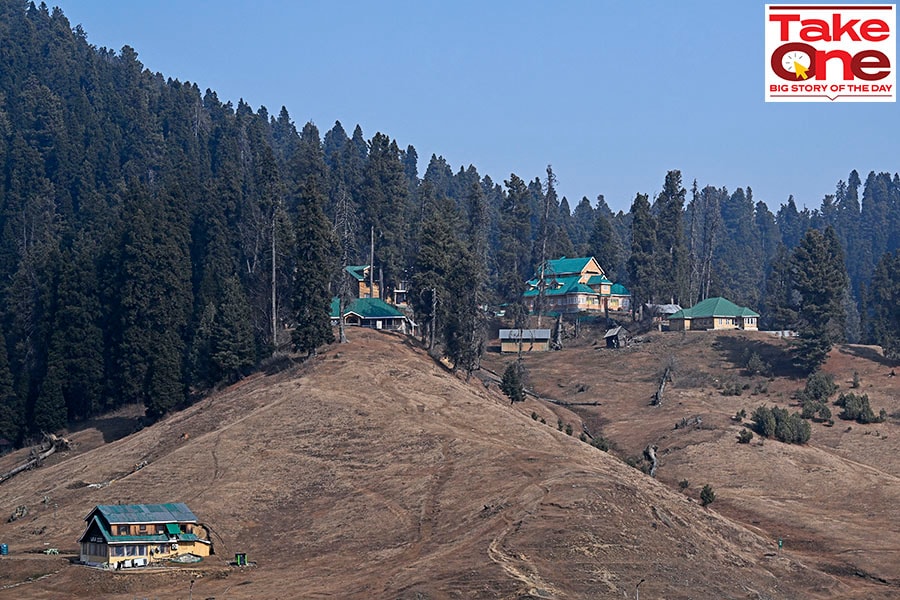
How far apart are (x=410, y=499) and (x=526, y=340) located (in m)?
69.9

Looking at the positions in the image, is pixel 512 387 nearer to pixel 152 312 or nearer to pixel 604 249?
pixel 152 312

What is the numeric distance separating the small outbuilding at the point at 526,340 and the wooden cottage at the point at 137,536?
74362mm

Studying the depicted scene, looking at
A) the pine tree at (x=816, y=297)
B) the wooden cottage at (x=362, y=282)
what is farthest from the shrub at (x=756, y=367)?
the wooden cottage at (x=362, y=282)

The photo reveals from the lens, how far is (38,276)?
4926 inches

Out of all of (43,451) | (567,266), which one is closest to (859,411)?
(567,266)

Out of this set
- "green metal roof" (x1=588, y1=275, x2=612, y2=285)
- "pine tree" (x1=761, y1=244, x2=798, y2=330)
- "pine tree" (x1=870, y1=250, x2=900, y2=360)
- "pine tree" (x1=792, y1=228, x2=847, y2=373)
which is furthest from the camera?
"green metal roof" (x1=588, y1=275, x2=612, y2=285)

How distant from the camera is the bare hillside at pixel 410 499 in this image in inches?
2281

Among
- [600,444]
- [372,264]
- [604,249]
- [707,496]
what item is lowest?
[707,496]

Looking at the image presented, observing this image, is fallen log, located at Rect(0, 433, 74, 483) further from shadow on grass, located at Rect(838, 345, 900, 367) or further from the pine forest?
shadow on grass, located at Rect(838, 345, 900, 367)

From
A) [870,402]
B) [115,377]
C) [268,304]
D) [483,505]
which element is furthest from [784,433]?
[115,377]

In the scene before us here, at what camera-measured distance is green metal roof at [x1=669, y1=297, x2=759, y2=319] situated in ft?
450

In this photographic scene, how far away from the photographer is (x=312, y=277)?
101 metres

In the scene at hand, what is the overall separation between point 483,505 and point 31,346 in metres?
69.2

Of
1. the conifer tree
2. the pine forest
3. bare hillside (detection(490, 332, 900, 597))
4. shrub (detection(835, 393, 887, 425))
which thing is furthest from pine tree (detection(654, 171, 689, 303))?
the conifer tree
